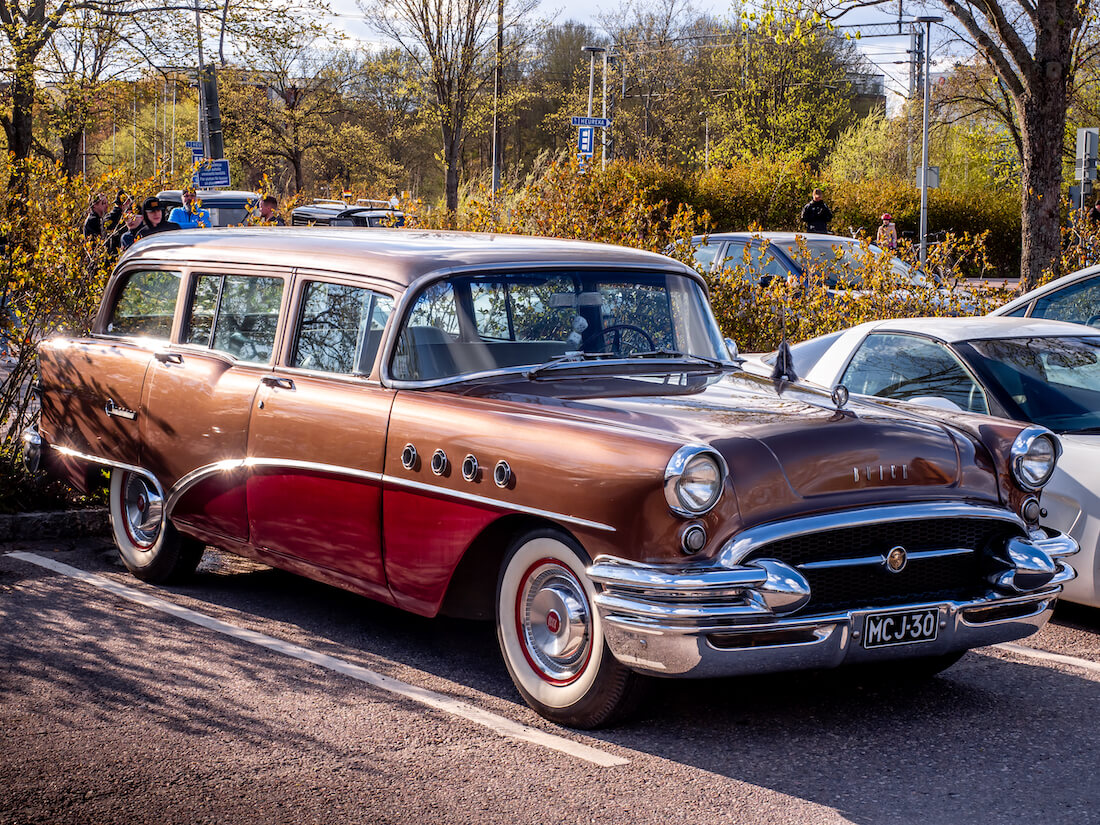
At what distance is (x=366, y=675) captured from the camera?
5223 mm

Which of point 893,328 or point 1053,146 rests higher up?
point 1053,146

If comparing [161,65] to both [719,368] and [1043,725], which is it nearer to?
[719,368]

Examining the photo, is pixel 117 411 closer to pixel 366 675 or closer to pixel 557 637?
pixel 366 675

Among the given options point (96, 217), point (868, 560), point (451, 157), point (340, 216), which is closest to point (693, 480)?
point (868, 560)

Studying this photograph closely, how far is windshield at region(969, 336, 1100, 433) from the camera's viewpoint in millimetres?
6367

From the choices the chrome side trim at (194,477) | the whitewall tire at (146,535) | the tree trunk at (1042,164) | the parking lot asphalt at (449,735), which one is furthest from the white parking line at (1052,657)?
the tree trunk at (1042,164)

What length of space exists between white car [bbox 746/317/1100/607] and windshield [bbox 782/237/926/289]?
4386 millimetres

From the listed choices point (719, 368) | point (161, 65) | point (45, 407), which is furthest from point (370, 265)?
point (161, 65)

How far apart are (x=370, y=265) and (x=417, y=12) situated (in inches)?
1389

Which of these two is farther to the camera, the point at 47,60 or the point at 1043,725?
the point at 47,60

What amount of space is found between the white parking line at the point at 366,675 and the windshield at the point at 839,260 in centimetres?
712

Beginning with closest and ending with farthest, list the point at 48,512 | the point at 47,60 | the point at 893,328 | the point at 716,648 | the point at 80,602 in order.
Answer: the point at 716,648 < the point at 80,602 < the point at 893,328 < the point at 48,512 < the point at 47,60

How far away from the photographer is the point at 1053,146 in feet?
44.8

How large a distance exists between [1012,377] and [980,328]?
511mm
